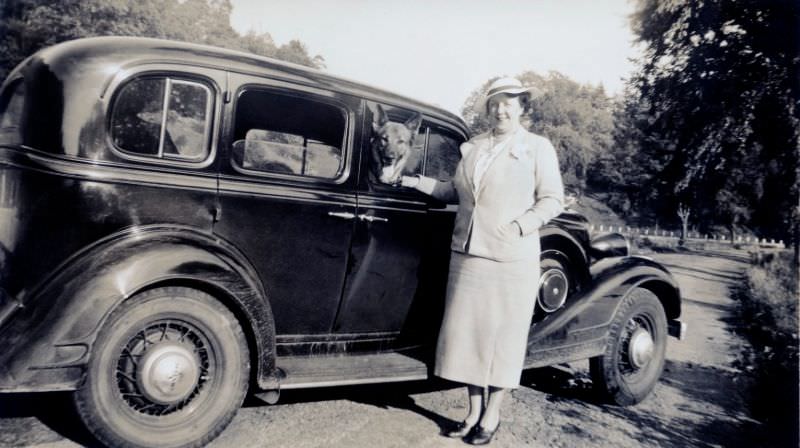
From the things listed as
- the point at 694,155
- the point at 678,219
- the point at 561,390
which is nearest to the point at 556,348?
the point at 561,390

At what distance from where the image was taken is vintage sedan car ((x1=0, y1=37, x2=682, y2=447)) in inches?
93.3

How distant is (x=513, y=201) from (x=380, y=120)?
3.10 feet

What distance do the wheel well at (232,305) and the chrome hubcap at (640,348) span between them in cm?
279

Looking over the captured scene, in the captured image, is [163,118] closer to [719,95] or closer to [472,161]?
[472,161]

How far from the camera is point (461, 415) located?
3496mm

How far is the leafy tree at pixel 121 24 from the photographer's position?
40.1 feet

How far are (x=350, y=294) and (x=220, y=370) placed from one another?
2.86 feet

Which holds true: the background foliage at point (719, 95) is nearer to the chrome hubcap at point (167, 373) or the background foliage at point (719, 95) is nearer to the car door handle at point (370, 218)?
the car door handle at point (370, 218)

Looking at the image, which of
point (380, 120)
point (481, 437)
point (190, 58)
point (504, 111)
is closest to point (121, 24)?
point (190, 58)

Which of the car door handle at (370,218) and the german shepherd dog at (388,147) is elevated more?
the german shepherd dog at (388,147)

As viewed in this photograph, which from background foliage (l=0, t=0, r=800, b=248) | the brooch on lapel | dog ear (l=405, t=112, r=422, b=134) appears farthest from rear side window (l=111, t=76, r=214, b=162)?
the brooch on lapel

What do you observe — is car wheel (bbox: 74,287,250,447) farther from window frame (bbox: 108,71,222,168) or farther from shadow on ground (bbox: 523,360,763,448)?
shadow on ground (bbox: 523,360,763,448)

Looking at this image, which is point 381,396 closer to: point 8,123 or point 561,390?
point 561,390

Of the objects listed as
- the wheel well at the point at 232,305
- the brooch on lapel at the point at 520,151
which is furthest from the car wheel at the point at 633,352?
the wheel well at the point at 232,305
